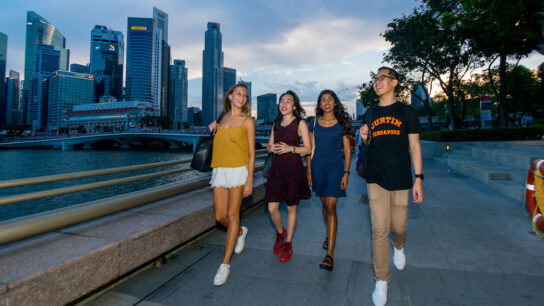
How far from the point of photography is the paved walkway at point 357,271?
91.4 inches

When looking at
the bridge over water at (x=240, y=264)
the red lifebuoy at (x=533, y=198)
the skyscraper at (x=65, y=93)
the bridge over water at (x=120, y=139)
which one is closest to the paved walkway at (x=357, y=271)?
the bridge over water at (x=240, y=264)

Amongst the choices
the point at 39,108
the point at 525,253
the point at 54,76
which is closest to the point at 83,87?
the point at 54,76

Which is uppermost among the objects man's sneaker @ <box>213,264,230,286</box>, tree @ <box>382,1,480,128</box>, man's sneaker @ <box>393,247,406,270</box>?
tree @ <box>382,1,480,128</box>

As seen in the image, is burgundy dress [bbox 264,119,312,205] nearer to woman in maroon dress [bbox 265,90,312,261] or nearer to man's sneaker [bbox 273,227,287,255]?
woman in maroon dress [bbox 265,90,312,261]

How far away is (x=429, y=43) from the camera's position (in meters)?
17.7

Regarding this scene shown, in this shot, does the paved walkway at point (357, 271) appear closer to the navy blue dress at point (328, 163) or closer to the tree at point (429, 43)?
the navy blue dress at point (328, 163)

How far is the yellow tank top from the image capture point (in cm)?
289

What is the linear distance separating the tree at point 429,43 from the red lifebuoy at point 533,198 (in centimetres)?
1669

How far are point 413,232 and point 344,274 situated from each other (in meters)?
1.77

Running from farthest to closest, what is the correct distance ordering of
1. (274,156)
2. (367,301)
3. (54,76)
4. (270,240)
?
(54,76), (270,240), (274,156), (367,301)

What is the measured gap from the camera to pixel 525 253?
10.2 feet

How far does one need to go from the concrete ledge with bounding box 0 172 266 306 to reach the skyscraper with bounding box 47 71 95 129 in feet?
637

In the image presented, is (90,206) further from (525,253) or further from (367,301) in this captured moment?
(525,253)

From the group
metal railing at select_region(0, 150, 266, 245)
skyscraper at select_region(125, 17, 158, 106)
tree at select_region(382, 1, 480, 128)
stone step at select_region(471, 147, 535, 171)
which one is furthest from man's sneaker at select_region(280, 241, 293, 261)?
skyscraper at select_region(125, 17, 158, 106)
